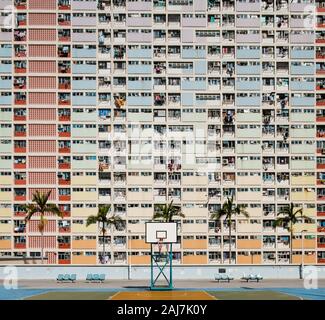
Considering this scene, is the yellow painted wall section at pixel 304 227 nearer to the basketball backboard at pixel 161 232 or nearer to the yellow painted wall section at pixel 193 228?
the yellow painted wall section at pixel 193 228

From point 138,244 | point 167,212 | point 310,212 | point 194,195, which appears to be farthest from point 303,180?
point 138,244

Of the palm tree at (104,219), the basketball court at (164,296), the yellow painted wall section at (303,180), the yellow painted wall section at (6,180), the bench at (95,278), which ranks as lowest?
the bench at (95,278)

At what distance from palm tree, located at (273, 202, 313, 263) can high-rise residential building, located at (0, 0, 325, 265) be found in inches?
53.9

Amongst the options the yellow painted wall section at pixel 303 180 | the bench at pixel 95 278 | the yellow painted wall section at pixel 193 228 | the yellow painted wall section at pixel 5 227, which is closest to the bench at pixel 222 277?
the bench at pixel 95 278

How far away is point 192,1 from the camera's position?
107 m

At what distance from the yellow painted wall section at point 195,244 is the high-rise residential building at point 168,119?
157 millimetres

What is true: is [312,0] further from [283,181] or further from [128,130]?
[128,130]

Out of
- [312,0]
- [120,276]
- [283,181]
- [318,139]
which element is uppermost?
[312,0]

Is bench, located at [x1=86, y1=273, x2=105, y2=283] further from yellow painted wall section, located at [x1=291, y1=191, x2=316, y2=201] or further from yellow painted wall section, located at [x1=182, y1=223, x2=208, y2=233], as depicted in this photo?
yellow painted wall section, located at [x1=291, y1=191, x2=316, y2=201]

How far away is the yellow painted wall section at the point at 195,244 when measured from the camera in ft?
339

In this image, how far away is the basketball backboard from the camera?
61.0 meters

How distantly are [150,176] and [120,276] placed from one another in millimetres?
31443

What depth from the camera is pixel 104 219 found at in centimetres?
9331

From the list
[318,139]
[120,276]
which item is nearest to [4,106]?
[120,276]
